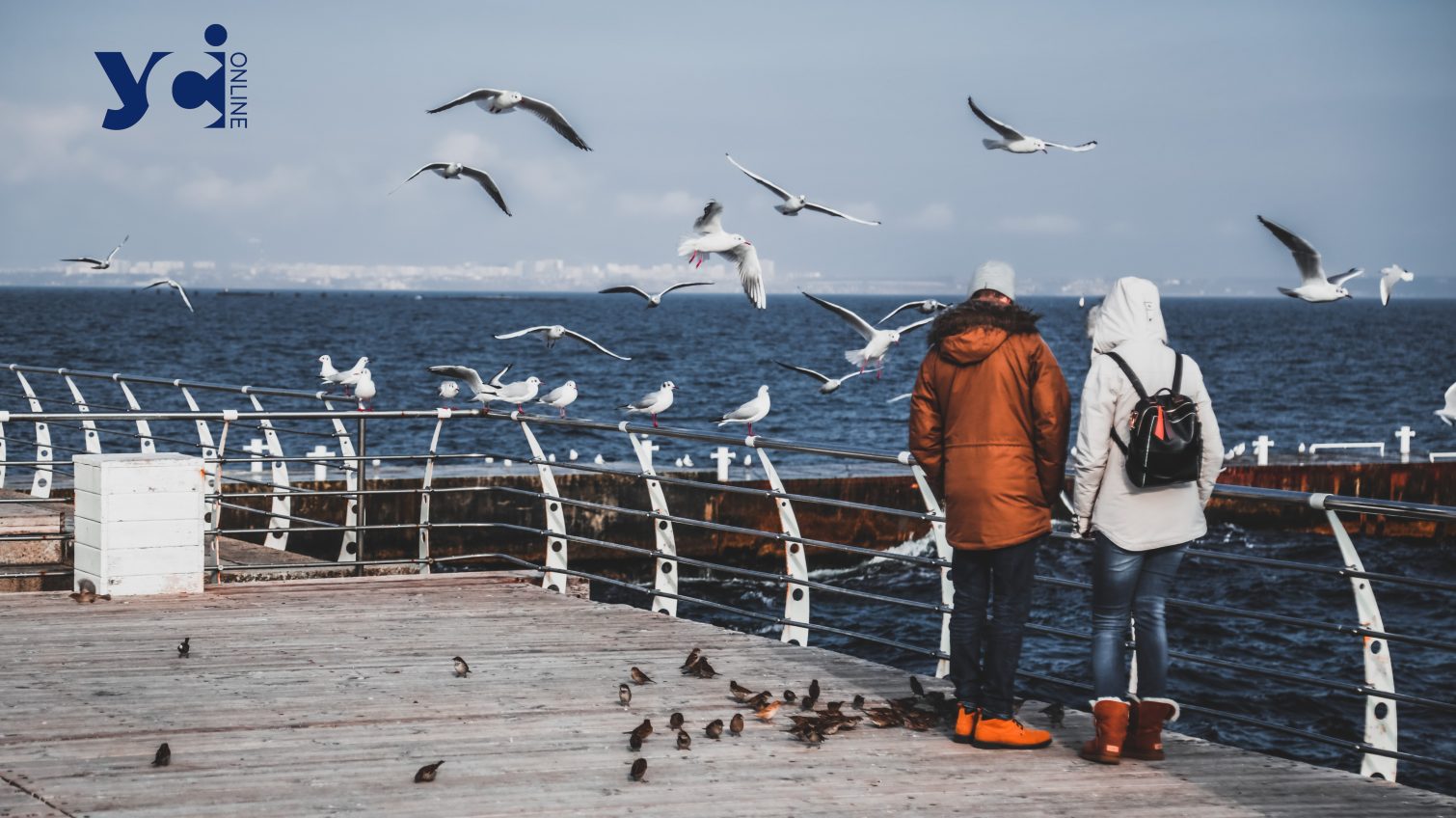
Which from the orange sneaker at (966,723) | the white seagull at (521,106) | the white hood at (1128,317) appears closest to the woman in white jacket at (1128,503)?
the white hood at (1128,317)

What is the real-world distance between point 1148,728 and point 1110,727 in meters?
0.18

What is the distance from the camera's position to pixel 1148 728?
5453 mm

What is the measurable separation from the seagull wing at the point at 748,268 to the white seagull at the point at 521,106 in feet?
5.53

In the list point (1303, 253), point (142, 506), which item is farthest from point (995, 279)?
point (1303, 253)

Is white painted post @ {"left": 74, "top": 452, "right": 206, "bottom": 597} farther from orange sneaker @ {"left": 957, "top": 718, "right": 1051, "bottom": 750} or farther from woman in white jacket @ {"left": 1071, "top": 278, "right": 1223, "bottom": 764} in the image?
woman in white jacket @ {"left": 1071, "top": 278, "right": 1223, "bottom": 764}

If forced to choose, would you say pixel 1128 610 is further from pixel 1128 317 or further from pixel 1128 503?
pixel 1128 317

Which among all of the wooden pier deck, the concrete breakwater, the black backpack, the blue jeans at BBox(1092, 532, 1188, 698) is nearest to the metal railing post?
the wooden pier deck

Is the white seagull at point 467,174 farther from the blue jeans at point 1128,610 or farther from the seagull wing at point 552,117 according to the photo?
the blue jeans at point 1128,610

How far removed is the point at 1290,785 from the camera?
17.1ft

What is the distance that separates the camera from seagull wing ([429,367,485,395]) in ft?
40.7

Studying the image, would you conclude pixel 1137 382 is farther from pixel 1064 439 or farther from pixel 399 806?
pixel 399 806

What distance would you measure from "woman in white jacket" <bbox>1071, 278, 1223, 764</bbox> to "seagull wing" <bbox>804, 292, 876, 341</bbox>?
4.70 metres

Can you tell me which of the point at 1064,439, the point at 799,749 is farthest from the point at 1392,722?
the point at 799,749

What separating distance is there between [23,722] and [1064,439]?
161 inches
